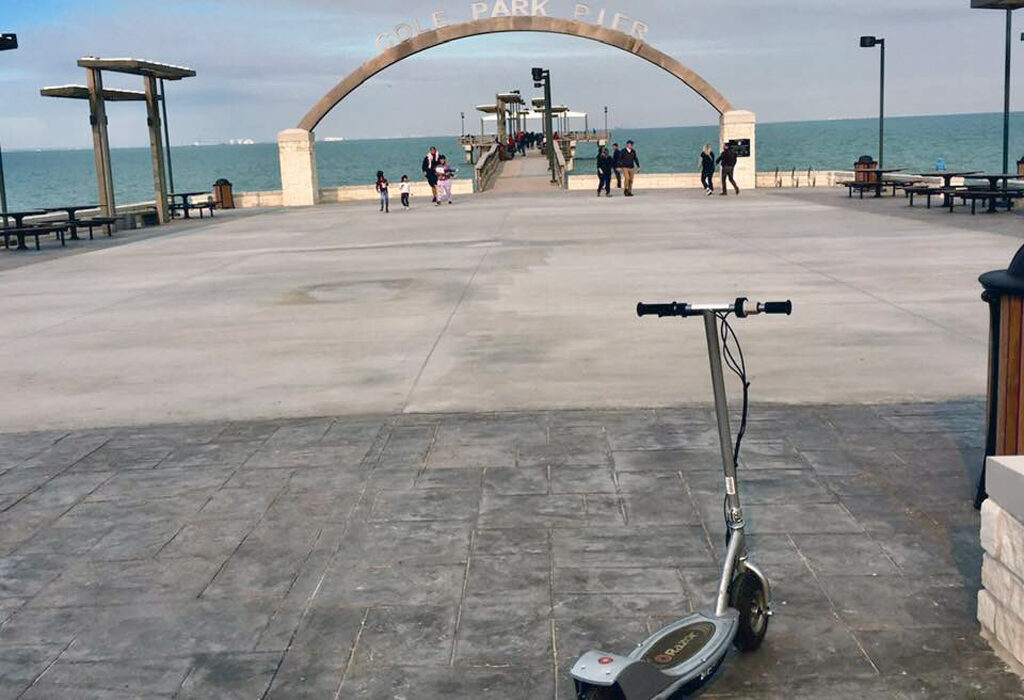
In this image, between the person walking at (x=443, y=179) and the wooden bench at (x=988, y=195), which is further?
the person walking at (x=443, y=179)

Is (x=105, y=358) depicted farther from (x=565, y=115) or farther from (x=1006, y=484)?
(x=565, y=115)

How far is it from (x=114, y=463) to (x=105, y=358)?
3586 mm

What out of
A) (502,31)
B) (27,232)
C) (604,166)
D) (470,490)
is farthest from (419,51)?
(470,490)

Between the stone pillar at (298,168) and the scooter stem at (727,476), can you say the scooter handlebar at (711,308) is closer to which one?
the scooter stem at (727,476)

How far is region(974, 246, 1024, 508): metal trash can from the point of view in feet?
15.9

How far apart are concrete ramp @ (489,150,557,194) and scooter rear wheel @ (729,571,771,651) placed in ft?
114

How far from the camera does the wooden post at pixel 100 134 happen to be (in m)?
25.2

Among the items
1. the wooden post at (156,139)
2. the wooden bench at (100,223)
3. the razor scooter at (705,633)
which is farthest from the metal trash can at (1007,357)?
the wooden post at (156,139)

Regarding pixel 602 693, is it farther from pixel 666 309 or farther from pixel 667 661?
pixel 666 309

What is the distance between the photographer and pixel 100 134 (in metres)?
25.7

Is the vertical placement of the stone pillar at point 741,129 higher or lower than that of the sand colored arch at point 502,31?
lower

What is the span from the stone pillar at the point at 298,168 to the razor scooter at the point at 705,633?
34282 millimetres

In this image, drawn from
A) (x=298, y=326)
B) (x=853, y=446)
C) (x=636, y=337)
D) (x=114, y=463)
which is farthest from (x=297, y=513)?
(x=298, y=326)

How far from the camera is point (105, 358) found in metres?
9.93
